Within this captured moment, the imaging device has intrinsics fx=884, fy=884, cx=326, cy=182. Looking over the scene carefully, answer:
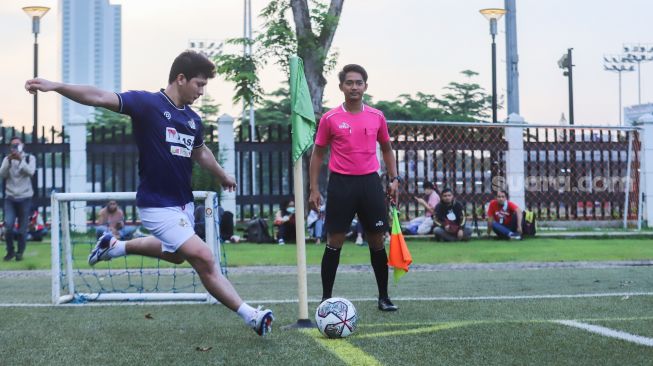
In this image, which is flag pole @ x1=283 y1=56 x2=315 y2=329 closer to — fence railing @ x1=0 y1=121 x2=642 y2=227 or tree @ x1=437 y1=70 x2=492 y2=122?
fence railing @ x1=0 y1=121 x2=642 y2=227

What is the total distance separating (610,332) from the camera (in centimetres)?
554

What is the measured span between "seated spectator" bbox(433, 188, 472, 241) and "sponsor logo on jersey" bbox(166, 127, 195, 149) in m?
12.0

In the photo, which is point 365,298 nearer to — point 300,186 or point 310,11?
point 300,186

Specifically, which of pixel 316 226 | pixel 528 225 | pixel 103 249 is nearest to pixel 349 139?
pixel 103 249

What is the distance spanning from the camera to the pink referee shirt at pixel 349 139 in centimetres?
702

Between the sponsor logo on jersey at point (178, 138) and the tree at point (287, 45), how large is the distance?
14.7 meters

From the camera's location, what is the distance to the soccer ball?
5.59 meters

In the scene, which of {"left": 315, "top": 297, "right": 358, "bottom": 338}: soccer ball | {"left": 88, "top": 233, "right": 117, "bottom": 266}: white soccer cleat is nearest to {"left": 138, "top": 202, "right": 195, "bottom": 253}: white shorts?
{"left": 315, "top": 297, "right": 358, "bottom": 338}: soccer ball

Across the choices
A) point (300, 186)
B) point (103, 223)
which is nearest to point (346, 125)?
point (300, 186)

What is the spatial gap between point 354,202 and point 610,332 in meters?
2.34

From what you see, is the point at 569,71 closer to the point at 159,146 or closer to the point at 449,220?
the point at 449,220

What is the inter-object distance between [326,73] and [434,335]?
16074 millimetres

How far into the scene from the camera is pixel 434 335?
18.3 ft

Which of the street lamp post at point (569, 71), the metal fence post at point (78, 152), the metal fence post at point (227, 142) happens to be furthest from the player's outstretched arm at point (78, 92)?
the street lamp post at point (569, 71)
